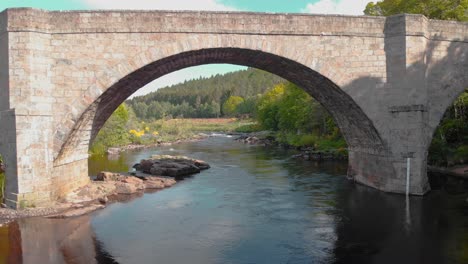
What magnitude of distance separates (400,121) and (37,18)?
47.0ft

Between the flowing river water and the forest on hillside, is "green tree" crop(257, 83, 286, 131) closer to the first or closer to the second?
the forest on hillside

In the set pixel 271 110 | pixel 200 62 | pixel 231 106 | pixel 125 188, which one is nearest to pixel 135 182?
pixel 125 188

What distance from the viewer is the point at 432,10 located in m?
23.1

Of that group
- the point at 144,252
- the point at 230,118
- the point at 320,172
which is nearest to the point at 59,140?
the point at 144,252

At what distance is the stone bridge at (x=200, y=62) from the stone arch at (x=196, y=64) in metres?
0.07

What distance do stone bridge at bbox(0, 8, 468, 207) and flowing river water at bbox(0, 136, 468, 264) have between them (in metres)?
1.90

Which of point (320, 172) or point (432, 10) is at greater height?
point (432, 10)

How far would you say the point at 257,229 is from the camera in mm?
12672

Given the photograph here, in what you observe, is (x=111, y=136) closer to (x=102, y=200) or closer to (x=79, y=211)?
(x=102, y=200)

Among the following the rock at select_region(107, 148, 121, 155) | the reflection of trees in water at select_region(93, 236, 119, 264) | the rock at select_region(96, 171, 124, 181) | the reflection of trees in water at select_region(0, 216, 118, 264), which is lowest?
the reflection of trees in water at select_region(93, 236, 119, 264)

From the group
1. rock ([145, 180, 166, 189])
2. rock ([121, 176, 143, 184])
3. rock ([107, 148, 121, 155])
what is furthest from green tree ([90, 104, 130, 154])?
rock ([145, 180, 166, 189])

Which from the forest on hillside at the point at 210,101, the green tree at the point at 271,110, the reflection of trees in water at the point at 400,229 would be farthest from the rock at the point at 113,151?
the forest on hillside at the point at 210,101

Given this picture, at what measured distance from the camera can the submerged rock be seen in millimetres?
22719

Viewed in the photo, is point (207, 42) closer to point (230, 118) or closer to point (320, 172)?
point (320, 172)
